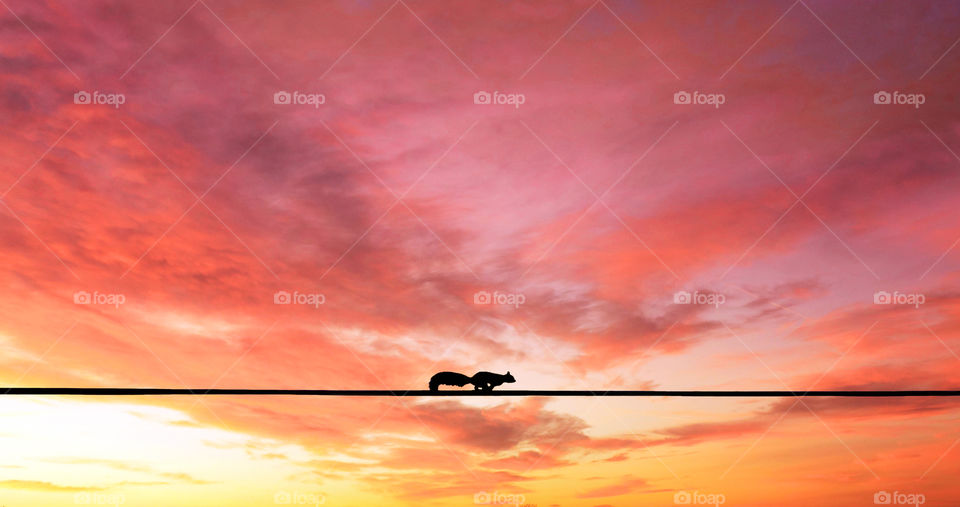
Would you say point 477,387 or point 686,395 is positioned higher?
point 477,387

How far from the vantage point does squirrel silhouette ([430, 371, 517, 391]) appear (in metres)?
14.3

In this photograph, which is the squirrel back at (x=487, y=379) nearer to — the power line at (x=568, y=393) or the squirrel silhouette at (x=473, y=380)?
the squirrel silhouette at (x=473, y=380)

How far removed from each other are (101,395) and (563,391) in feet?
18.1

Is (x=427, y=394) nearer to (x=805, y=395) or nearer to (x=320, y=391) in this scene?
(x=320, y=391)

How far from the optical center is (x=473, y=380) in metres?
14.7

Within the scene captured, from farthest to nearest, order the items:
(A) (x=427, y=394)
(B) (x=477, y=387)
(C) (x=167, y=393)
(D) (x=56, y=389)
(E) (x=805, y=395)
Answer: (B) (x=477, y=387) → (A) (x=427, y=394) → (E) (x=805, y=395) → (C) (x=167, y=393) → (D) (x=56, y=389)

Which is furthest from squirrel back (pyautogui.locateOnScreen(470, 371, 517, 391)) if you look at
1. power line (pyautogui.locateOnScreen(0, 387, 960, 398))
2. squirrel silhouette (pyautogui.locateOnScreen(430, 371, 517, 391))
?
power line (pyautogui.locateOnScreen(0, 387, 960, 398))

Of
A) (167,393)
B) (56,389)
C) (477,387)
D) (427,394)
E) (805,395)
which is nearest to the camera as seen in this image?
(56,389)

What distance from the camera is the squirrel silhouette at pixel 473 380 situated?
14305 millimetres

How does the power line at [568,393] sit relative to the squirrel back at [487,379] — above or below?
below

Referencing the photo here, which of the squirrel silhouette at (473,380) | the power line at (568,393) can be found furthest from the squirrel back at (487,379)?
the power line at (568,393)

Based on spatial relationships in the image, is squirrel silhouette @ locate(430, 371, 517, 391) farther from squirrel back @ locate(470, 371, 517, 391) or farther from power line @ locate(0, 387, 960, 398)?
power line @ locate(0, 387, 960, 398)

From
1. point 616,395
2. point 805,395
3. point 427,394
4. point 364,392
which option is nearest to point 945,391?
point 805,395

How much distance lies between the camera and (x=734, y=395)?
32.0 ft
